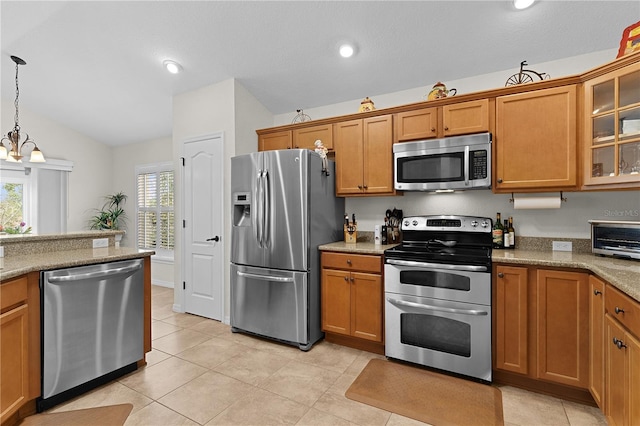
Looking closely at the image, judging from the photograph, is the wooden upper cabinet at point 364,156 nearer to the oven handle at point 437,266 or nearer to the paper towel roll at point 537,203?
the oven handle at point 437,266

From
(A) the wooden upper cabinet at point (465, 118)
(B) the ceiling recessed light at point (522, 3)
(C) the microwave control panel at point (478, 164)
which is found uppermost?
(B) the ceiling recessed light at point (522, 3)

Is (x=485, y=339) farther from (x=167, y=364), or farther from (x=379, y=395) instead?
(x=167, y=364)

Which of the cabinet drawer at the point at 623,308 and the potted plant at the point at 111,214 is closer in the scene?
the cabinet drawer at the point at 623,308

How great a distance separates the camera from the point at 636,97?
2.00 m

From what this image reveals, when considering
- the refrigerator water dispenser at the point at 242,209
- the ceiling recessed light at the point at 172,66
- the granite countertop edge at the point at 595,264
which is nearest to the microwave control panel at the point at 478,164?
the granite countertop edge at the point at 595,264

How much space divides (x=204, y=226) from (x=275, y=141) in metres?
1.36

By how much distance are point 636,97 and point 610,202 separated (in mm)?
870

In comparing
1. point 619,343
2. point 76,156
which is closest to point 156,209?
point 76,156

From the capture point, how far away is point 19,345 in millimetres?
1801

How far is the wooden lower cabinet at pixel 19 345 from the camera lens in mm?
1695

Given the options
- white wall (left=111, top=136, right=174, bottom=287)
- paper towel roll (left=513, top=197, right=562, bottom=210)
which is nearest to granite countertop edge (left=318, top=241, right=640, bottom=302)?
paper towel roll (left=513, top=197, right=562, bottom=210)

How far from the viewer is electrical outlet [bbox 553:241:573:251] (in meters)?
2.58

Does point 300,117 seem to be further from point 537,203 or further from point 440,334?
point 440,334

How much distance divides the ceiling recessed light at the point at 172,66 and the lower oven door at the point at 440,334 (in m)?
3.28
